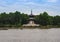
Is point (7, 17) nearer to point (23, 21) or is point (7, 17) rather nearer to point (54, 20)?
point (23, 21)

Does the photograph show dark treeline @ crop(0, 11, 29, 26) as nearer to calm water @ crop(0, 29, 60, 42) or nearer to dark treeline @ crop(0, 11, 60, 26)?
dark treeline @ crop(0, 11, 60, 26)

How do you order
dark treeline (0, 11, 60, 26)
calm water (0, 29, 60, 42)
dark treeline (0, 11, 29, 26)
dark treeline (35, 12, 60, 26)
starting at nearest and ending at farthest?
calm water (0, 29, 60, 42), dark treeline (0, 11, 29, 26), dark treeline (0, 11, 60, 26), dark treeline (35, 12, 60, 26)

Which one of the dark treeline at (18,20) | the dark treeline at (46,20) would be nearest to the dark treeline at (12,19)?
the dark treeline at (18,20)

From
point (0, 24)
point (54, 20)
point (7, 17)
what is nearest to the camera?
point (0, 24)

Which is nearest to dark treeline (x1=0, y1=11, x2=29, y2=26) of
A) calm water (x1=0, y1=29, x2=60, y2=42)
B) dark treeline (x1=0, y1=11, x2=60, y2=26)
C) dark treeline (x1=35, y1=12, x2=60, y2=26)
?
dark treeline (x1=0, y1=11, x2=60, y2=26)

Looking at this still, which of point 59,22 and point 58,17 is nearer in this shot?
point 59,22

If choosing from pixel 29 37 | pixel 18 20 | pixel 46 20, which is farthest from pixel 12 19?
pixel 29 37

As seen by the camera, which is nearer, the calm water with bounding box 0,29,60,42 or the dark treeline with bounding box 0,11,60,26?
the calm water with bounding box 0,29,60,42

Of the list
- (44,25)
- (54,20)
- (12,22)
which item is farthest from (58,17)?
A: (12,22)

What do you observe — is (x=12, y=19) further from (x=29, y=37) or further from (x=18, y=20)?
(x=29, y=37)

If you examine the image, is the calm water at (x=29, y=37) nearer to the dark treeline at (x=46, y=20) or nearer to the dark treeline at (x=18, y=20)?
the dark treeline at (x=18, y=20)

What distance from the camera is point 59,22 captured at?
80250 millimetres

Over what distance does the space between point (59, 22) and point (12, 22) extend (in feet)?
49.0

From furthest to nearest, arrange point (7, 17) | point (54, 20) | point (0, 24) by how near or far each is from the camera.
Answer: point (54, 20) → point (7, 17) → point (0, 24)
